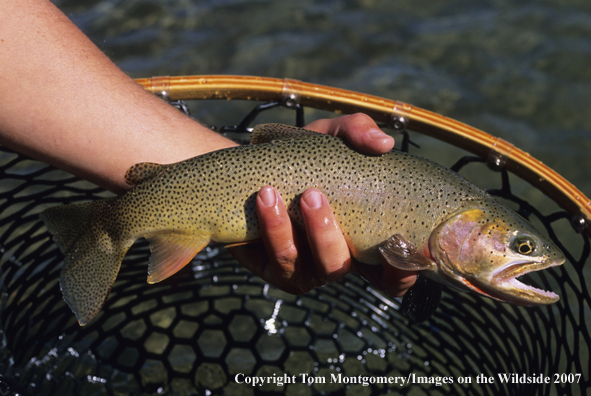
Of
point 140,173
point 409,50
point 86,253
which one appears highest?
point 409,50

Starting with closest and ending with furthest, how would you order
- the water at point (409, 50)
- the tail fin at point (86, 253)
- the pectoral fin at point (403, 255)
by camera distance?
the pectoral fin at point (403, 255) → the tail fin at point (86, 253) → the water at point (409, 50)

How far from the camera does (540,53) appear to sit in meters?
5.22

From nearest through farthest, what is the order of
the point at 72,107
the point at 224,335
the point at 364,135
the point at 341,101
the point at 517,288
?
the point at 517,288 → the point at 364,135 → the point at 72,107 → the point at 341,101 → the point at 224,335

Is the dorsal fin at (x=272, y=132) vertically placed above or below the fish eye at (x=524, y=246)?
above

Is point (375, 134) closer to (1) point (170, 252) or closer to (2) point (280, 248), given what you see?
(2) point (280, 248)

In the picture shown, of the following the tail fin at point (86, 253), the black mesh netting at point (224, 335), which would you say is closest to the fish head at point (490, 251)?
the black mesh netting at point (224, 335)

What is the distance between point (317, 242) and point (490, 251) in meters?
0.74

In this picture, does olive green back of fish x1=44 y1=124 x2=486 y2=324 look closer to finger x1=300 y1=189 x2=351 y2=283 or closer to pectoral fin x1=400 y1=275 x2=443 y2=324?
finger x1=300 y1=189 x2=351 y2=283

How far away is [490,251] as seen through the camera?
2.10 meters

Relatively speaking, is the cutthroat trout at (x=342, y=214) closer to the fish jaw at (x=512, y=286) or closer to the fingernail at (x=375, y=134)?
the fish jaw at (x=512, y=286)

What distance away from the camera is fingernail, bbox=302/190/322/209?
2.05 metres

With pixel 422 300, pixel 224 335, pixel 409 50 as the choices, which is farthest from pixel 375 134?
pixel 409 50

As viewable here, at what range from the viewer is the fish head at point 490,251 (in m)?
2.09

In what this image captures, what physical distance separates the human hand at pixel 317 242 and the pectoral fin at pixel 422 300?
77 mm
